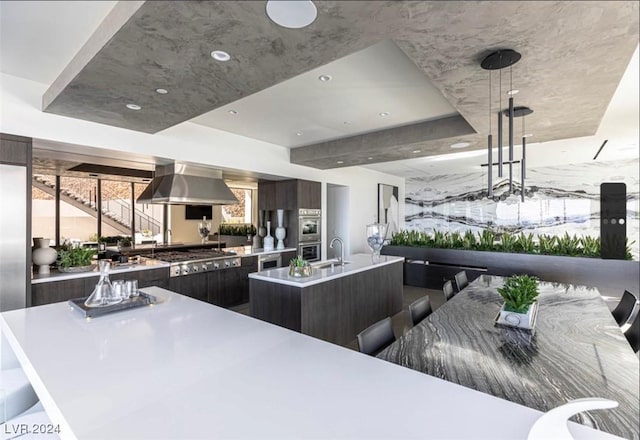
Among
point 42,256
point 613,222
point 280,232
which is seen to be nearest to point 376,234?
point 280,232

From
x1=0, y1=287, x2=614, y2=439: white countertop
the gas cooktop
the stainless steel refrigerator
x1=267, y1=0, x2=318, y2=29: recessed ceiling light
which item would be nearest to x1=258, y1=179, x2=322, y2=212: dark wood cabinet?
the gas cooktop

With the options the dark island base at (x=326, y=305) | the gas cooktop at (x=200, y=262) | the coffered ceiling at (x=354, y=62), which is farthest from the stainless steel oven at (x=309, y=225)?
the coffered ceiling at (x=354, y=62)

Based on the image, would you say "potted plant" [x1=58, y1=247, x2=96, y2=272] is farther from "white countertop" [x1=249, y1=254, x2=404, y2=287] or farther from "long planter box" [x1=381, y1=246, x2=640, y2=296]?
"long planter box" [x1=381, y1=246, x2=640, y2=296]

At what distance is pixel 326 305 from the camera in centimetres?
319

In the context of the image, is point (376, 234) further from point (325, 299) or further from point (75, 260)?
point (75, 260)

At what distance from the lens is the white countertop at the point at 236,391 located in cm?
82

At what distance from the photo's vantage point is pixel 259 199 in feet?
20.0

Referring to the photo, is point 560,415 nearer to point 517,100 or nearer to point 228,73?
point 228,73

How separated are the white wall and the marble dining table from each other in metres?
3.51

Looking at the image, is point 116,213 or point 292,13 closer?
point 292,13

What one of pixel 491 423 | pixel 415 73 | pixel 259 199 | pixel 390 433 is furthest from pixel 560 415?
pixel 259 199

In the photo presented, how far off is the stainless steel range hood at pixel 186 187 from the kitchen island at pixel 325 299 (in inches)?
64.9

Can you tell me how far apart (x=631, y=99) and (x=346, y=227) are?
4.83 meters

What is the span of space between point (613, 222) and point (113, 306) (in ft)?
25.4
